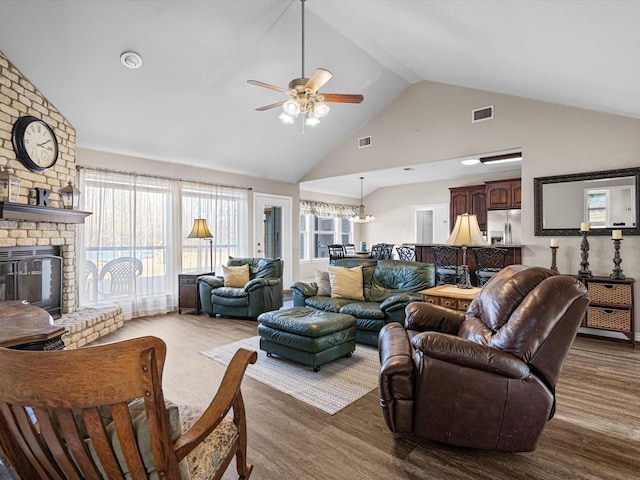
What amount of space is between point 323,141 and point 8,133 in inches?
179

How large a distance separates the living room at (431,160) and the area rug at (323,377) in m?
0.12

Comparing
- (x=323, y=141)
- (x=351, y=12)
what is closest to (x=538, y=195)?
(x=351, y=12)

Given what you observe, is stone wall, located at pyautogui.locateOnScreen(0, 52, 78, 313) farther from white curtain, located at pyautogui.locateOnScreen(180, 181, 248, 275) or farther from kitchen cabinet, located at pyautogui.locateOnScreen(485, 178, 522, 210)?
kitchen cabinet, located at pyautogui.locateOnScreen(485, 178, 522, 210)

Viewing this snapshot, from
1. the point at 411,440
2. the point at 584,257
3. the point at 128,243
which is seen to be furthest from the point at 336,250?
the point at 411,440

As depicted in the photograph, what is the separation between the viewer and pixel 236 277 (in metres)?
5.37

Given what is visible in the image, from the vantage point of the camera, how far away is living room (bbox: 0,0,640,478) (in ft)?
6.80

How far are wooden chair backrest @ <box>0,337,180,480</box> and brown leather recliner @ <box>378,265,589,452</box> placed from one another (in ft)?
4.42

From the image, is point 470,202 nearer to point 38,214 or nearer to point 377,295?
point 377,295

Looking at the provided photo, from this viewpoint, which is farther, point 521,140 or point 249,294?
point 249,294

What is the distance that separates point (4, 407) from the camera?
0.92m

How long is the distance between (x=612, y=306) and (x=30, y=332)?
17.1ft

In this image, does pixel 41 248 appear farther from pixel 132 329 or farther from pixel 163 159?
pixel 163 159

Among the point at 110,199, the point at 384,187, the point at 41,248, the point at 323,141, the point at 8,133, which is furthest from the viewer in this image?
Answer: the point at 384,187

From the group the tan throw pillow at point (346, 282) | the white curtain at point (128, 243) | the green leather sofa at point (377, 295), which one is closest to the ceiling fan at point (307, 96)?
the tan throw pillow at point (346, 282)
